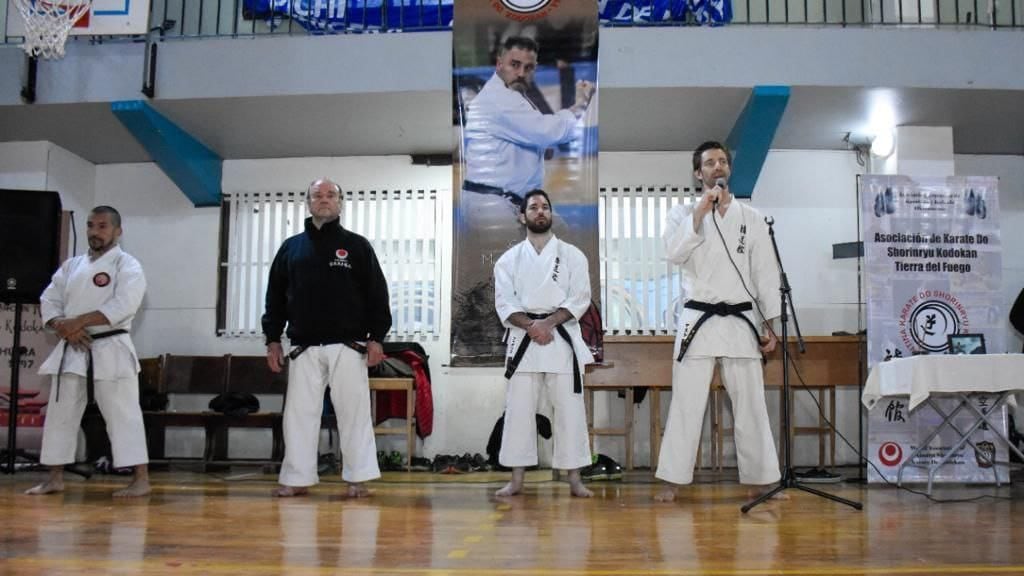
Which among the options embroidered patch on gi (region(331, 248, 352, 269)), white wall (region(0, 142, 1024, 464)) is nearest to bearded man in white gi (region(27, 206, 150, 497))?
embroidered patch on gi (region(331, 248, 352, 269))

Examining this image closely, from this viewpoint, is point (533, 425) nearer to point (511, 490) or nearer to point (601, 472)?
point (511, 490)

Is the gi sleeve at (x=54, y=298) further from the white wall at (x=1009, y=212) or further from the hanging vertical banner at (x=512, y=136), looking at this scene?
the white wall at (x=1009, y=212)

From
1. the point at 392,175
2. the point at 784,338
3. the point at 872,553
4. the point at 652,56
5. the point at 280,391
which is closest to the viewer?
the point at 872,553

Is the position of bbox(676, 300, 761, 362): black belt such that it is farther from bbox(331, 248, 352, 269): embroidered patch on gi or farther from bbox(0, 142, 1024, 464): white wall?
bbox(0, 142, 1024, 464): white wall

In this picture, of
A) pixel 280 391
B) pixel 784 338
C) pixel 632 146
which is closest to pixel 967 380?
pixel 784 338

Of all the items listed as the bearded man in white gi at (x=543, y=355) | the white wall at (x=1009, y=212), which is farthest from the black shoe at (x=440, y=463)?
the white wall at (x=1009, y=212)

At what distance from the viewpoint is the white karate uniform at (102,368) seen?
429 centimetres

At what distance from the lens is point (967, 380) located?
4477 millimetres

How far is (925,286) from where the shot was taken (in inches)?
201

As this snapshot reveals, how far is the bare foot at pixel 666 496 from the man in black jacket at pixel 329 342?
136 centimetres

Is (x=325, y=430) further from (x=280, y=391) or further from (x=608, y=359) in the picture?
(x=608, y=359)

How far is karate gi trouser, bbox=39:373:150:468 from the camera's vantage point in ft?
14.0

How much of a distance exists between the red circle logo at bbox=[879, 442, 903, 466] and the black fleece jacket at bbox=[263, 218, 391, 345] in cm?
285

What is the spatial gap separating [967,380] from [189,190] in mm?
5693
